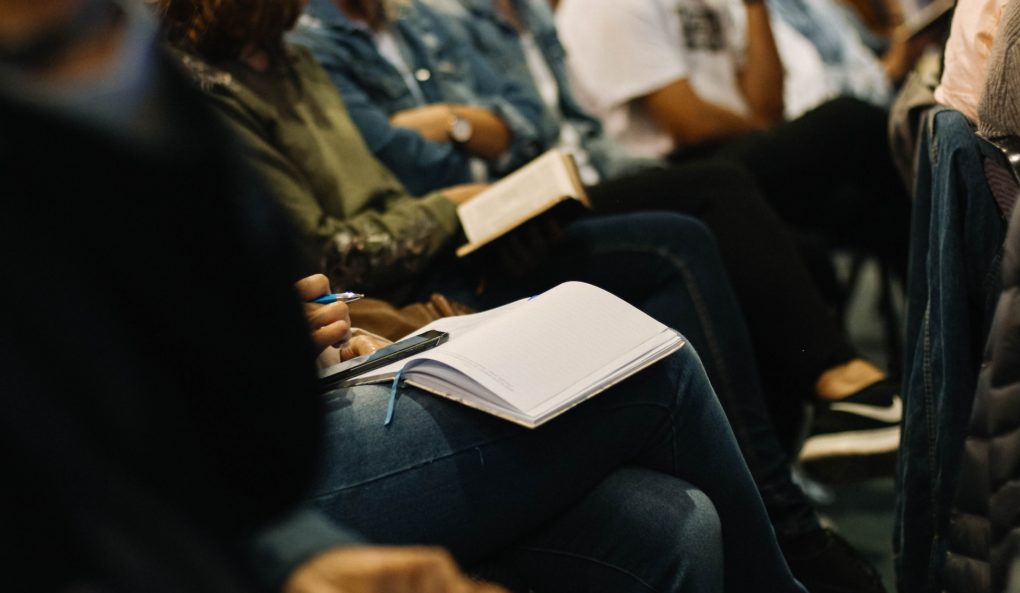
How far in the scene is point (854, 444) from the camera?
160 cm

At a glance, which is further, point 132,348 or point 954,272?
point 954,272

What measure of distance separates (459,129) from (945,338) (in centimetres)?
96

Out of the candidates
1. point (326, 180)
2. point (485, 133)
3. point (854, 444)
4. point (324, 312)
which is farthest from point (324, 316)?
point (485, 133)

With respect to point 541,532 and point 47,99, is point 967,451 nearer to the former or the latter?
point 541,532

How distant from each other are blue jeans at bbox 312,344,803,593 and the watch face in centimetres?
94

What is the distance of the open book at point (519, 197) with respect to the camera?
4.89 feet

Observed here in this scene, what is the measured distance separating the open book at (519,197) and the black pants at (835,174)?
30.3 inches

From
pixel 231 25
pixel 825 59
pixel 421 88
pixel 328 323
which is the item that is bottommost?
pixel 825 59

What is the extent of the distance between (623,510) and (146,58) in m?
0.61

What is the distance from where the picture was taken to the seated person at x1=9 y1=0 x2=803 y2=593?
51cm

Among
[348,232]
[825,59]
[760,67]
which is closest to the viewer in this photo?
[348,232]

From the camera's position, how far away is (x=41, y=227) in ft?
1.67

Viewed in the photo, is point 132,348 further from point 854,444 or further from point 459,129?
point 459,129

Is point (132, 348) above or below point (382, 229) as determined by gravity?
above
